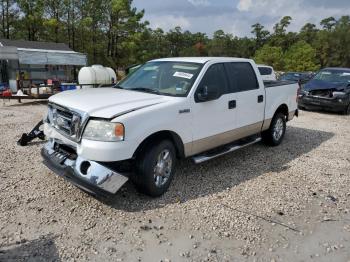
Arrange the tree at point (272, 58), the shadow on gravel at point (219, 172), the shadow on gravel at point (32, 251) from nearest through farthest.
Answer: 1. the shadow on gravel at point (32, 251)
2. the shadow on gravel at point (219, 172)
3. the tree at point (272, 58)

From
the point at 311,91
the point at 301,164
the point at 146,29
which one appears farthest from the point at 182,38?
the point at 301,164

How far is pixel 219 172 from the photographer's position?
5.41 metres

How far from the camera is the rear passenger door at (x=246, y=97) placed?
5.54m

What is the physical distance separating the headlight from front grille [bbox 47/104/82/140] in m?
0.19

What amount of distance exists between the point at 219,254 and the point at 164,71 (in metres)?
2.98

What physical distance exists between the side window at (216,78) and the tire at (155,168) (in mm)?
1167

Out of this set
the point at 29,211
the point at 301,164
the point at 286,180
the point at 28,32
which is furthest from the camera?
the point at 28,32

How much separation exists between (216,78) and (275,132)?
2.50 m

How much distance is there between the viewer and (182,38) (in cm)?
8312

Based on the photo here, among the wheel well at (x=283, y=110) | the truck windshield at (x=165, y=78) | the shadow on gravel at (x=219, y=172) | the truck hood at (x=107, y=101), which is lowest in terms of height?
the shadow on gravel at (x=219, y=172)

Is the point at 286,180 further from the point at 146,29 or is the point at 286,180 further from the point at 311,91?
the point at 146,29

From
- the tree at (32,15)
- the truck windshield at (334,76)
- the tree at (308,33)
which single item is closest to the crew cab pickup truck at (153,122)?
the truck windshield at (334,76)

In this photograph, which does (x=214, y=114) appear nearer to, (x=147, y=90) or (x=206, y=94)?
(x=206, y=94)

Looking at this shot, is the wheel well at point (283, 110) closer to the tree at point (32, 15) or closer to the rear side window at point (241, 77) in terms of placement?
the rear side window at point (241, 77)
